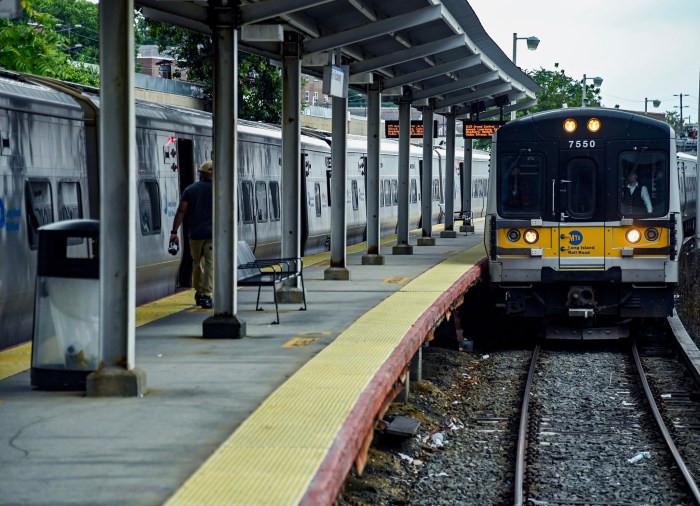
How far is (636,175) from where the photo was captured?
16.8 metres

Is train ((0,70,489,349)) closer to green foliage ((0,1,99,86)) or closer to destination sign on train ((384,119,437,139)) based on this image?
destination sign on train ((384,119,437,139))

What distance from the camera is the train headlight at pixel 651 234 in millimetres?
16594

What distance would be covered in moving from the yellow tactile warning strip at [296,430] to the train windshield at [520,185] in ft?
15.3

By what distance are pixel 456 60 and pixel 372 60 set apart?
3009 mm

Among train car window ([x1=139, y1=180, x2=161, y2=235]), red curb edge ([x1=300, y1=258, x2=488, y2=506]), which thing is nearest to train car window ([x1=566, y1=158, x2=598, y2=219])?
red curb edge ([x1=300, y1=258, x2=488, y2=506])

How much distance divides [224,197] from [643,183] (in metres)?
6.99

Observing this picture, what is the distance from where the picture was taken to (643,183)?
16719 mm

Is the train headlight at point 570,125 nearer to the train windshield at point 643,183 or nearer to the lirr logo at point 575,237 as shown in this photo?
the train windshield at point 643,183

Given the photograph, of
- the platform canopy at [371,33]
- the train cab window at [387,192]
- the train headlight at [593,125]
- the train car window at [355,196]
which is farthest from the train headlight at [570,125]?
the train cab window at [387,192]

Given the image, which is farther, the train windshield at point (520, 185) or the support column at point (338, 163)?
the support column at point (338, 163)

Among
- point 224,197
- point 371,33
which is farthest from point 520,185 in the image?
point 224,197

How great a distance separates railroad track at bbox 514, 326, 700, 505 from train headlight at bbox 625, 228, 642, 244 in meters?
1.54

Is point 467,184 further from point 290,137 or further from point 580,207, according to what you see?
point 290,137

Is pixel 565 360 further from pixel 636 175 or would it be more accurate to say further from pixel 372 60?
pixel 372 60
